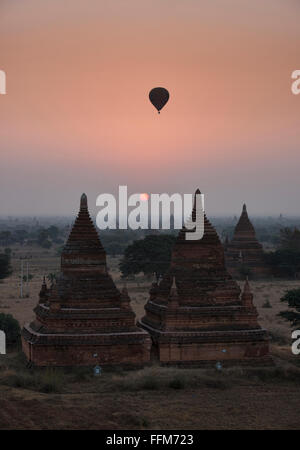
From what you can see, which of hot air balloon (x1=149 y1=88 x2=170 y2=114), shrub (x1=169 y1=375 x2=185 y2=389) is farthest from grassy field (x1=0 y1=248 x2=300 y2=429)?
hot air balloon (x1=149 y1=88 x2=170 y2=114)

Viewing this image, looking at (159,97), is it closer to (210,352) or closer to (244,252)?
(210,352)

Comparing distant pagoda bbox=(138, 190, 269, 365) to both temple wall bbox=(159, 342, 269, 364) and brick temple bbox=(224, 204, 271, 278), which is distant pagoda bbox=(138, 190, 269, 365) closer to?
temple wall bbox=(159, 342, 269, 364)

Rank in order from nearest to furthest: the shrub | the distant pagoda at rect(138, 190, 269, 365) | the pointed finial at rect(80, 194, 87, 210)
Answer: the shrub → the distant pagoda at rect(138, 190, 269, 365) → the pointed finial at rect(80, 194, 87, 210)

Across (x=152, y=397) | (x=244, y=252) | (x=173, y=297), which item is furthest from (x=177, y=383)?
(x=244, y=252)

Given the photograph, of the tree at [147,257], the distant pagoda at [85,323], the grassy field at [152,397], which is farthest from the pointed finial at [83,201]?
the tree at [147,257]
